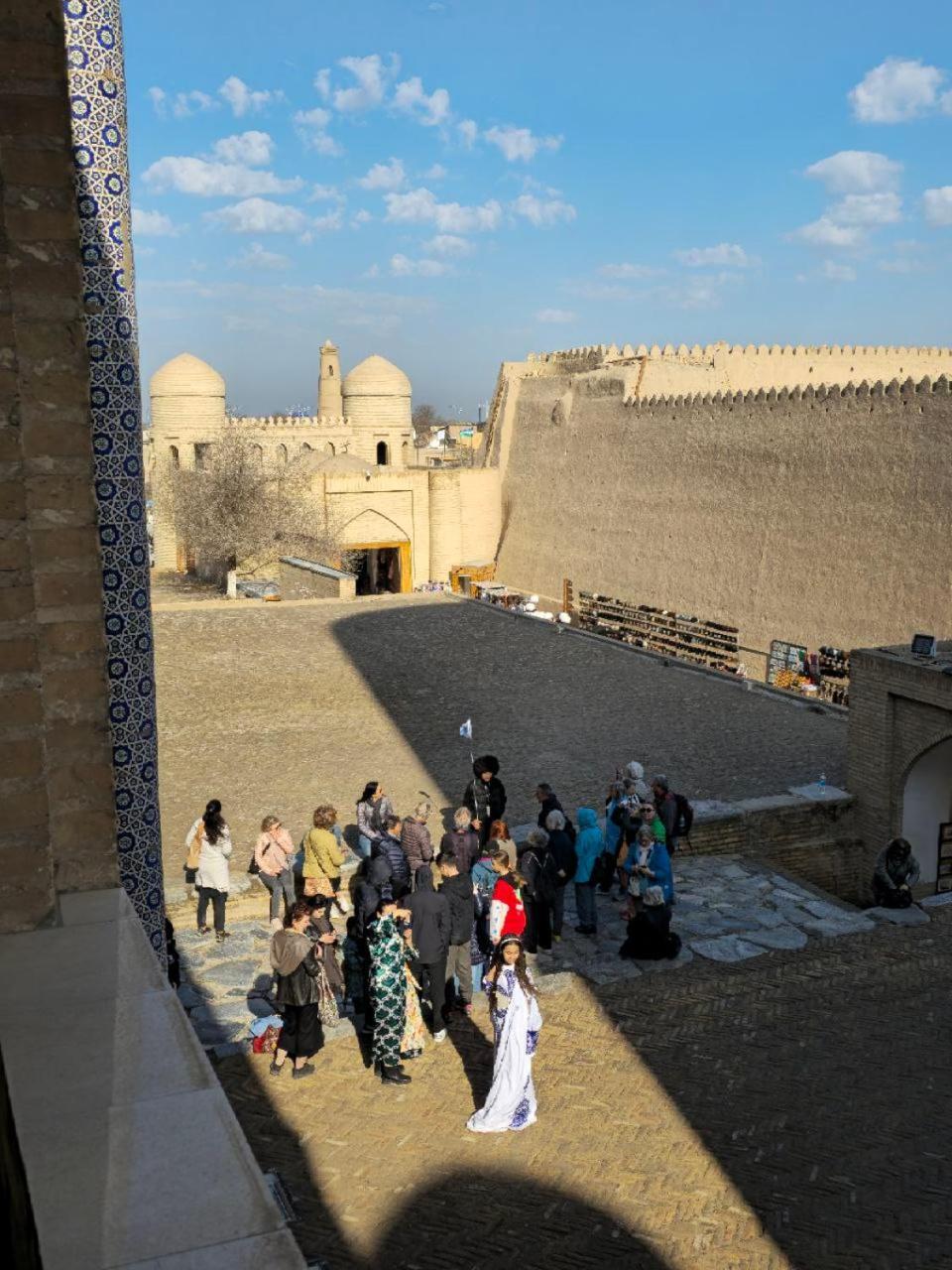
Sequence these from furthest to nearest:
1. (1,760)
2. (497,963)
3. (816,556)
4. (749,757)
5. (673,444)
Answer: (673,444) < (816,556) < (749,757) < (497,963) < (1,760)

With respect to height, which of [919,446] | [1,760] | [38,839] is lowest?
[38,839]

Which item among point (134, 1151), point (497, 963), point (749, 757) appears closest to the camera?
point (134, 1151)

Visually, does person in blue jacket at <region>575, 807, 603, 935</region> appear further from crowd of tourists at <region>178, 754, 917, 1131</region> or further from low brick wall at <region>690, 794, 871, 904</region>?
low brick wall at <region>690, 794, 871, 904</region>

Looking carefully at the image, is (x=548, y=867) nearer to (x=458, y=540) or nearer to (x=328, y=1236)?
(x=328, y=1236)

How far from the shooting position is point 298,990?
5.68 metres

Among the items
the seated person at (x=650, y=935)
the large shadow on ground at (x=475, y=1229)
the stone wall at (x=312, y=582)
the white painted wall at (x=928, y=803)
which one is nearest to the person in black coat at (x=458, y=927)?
the seated person at (x=650, y=935)

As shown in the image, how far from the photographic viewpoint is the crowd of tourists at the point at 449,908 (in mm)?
5680

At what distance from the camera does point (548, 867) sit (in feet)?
24.3

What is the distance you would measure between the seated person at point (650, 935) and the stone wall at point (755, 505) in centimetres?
1164

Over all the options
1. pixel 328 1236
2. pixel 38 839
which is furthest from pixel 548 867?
pixel 38 839

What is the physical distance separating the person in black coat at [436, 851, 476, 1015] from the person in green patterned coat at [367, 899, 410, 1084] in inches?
20.7

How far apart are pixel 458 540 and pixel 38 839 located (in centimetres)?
3033

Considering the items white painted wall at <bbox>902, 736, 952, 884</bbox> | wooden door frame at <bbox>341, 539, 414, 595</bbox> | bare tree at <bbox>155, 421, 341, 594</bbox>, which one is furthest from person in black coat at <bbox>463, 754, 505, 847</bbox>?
wooden door frame at <bbox>341, 539, 414, 595</bbox>

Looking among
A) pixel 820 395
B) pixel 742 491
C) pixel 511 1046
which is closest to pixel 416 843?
pixel 511 1046
